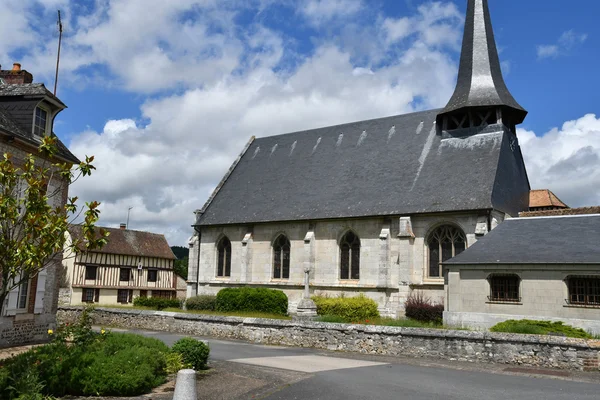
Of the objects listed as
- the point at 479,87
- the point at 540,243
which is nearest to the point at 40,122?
the point at 540,243

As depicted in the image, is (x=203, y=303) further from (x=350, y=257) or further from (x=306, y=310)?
(x=306, y=310)

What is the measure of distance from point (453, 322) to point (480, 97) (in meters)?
10.8

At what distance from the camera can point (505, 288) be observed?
1570 centimetres

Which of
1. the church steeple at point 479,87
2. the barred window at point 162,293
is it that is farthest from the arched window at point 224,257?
the church steeple at point 479,87

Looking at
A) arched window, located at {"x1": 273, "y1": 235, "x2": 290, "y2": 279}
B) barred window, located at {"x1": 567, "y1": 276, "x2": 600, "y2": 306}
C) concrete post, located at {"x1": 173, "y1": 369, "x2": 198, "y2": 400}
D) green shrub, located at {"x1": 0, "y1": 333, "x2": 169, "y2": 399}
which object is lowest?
green shrub, located at {"x1": 0, "y1": 333, "x2": 169, "y2": 399}

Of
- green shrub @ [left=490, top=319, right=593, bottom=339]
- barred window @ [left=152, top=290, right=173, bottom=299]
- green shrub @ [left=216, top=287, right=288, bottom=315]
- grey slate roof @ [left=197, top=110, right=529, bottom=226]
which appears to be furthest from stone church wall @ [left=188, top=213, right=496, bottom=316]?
barred window @ [left=152, top=290, right=173, bottom=299]

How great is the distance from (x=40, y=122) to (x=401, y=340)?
11.2 metres

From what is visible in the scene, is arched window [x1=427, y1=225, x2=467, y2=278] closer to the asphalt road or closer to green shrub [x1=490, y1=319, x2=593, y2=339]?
green shrub [x1=490, y1=319, x2=593, y2=339]

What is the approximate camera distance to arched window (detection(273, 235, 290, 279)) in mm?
24500

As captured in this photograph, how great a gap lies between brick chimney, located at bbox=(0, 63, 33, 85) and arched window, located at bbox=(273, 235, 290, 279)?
13.0 m

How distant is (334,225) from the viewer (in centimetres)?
2292

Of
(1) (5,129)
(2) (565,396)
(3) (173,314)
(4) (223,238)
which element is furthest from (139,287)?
(2) (565,396)

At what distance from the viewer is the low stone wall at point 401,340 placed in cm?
1030

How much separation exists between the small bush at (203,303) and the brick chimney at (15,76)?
12.0m
